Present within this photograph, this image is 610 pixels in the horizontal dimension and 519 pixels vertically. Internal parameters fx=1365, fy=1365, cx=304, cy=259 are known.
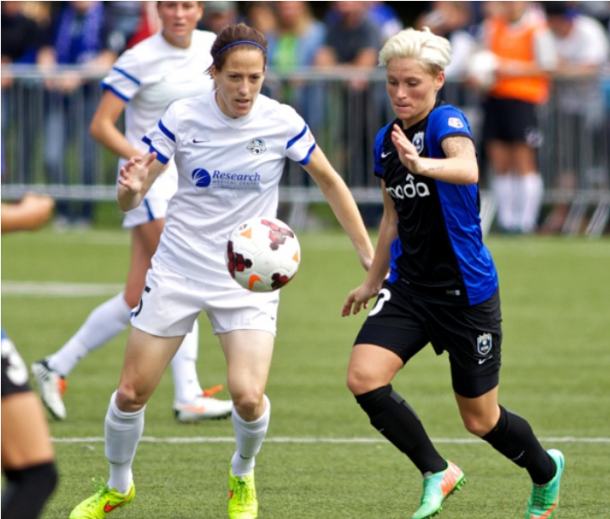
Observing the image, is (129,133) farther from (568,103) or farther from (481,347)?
(568,103)

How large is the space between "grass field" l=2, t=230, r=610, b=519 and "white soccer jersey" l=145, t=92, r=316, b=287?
1091 millimetres

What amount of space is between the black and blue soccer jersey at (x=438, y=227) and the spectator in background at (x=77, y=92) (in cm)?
1153

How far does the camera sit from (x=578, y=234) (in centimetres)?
1686

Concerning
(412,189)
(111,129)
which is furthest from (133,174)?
(111,129)

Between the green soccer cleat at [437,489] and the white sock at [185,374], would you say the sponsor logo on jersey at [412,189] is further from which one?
the white sock at [185,374]

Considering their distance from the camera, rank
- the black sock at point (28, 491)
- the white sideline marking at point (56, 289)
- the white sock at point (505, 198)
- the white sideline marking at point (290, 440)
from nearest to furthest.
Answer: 1. the black sock at point (28, 491)
2. the white sideline marking at point (290, 440)
3. the white sideline marking at point (56, 289)
4. the white sock at point (505, 198)

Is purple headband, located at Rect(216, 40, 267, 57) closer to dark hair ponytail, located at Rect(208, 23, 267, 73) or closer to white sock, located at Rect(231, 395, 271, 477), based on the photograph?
dark hair ponytail, located at Rect(208, 23, 267, 73)

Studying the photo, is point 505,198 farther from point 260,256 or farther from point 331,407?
point 260,256

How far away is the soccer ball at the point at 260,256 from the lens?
543 centimetres

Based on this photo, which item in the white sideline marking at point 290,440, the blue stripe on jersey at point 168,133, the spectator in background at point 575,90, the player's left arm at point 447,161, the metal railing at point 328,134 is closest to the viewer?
the player's left arm at point 447,161

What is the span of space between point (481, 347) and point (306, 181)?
1122 centimetres

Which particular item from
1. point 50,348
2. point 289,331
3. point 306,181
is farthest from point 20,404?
point 306,181

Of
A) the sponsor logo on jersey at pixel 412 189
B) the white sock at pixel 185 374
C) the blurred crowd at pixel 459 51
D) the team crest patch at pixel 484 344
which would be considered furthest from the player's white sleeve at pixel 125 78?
the blurred crowd at pixel 459 51

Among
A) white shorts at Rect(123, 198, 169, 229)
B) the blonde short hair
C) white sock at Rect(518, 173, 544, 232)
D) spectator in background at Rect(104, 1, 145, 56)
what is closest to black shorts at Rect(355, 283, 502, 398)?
the blonde short hair
